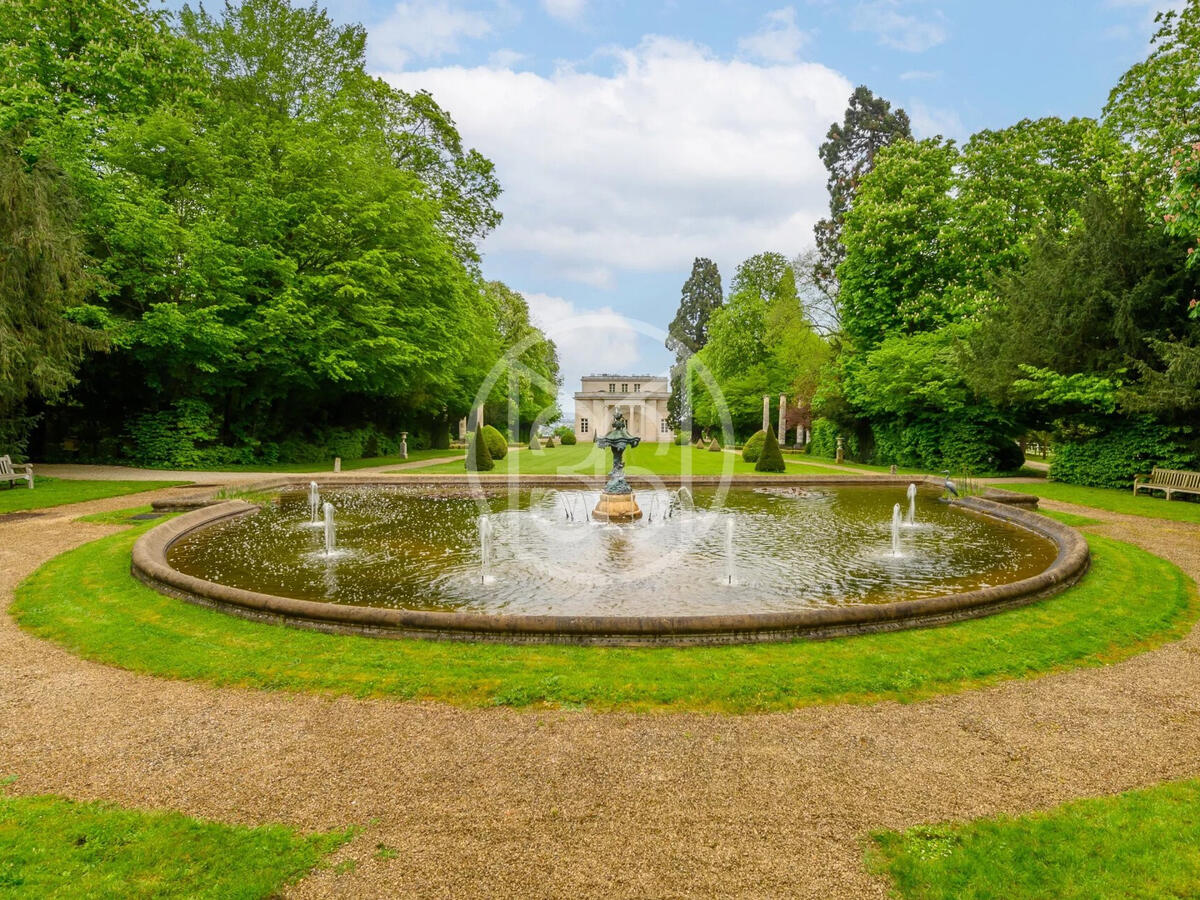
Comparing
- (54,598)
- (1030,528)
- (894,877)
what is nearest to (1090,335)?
(1030,528)

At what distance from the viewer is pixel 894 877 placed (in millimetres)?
3113

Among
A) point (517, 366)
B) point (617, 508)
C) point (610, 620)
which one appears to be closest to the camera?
point (610, 620)

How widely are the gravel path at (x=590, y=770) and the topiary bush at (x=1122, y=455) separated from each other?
17966mm

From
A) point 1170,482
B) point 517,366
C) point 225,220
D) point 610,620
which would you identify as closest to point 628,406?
point 517,366

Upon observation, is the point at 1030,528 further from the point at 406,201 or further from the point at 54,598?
the point at 406,201

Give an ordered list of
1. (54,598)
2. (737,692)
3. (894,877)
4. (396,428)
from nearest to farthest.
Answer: (894,877) < (737,692) < (54,598) < (396,428)

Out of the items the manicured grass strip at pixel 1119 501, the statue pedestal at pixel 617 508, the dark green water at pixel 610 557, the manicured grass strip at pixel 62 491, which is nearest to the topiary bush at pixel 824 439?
the manicured grass strip at pixel 1119 501

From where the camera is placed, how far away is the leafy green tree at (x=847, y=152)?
41.6 m

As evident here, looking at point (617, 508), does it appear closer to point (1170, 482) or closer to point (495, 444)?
point (1170, 482)

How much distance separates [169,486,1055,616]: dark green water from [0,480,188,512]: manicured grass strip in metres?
5.27

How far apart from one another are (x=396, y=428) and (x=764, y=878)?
37411 mm

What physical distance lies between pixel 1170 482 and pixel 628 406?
193 ft

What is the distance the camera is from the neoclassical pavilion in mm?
77062

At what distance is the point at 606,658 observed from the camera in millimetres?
5945
